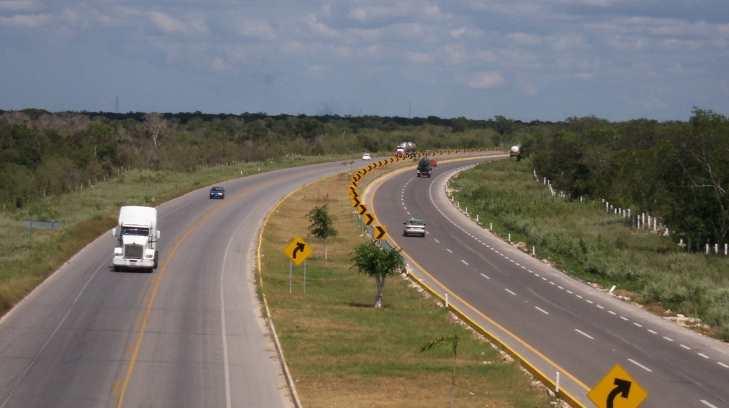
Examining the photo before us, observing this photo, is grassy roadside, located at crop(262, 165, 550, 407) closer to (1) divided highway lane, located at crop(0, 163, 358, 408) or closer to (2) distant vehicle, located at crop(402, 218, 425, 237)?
(1) divided highway lane, located at crop(0, 163, 358, 408)

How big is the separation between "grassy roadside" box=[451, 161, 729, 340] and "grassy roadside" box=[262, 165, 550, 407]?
374 inches

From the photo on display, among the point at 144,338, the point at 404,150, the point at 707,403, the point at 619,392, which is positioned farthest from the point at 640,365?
the point at 404,150

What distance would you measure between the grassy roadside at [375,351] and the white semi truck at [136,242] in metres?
5.02

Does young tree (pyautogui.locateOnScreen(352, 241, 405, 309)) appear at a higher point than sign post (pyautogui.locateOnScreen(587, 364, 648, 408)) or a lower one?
lower

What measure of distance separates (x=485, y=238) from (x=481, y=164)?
7468cm

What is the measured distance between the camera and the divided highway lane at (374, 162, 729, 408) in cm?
2739

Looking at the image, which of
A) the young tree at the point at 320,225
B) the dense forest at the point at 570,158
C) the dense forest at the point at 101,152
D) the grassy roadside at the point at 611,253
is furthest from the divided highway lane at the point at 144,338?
the dense forest at the point at 101,152

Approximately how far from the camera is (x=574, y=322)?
37.4m

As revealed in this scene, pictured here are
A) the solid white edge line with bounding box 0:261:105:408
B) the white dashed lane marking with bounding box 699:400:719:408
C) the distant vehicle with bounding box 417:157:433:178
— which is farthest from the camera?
the distant vehicle with bounding box 417:157:433:178

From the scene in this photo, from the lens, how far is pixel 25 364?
2655 centimetres

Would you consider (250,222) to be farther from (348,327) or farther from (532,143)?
(532,143)

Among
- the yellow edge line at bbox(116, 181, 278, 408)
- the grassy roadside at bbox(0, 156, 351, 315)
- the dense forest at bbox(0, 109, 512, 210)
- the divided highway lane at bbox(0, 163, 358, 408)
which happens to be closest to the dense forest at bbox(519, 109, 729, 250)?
the divided highway lane at bbox(0, 163, 358, 408)

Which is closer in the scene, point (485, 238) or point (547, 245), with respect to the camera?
point (547, 245)

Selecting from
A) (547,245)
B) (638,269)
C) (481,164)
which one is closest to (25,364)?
(638,269)
